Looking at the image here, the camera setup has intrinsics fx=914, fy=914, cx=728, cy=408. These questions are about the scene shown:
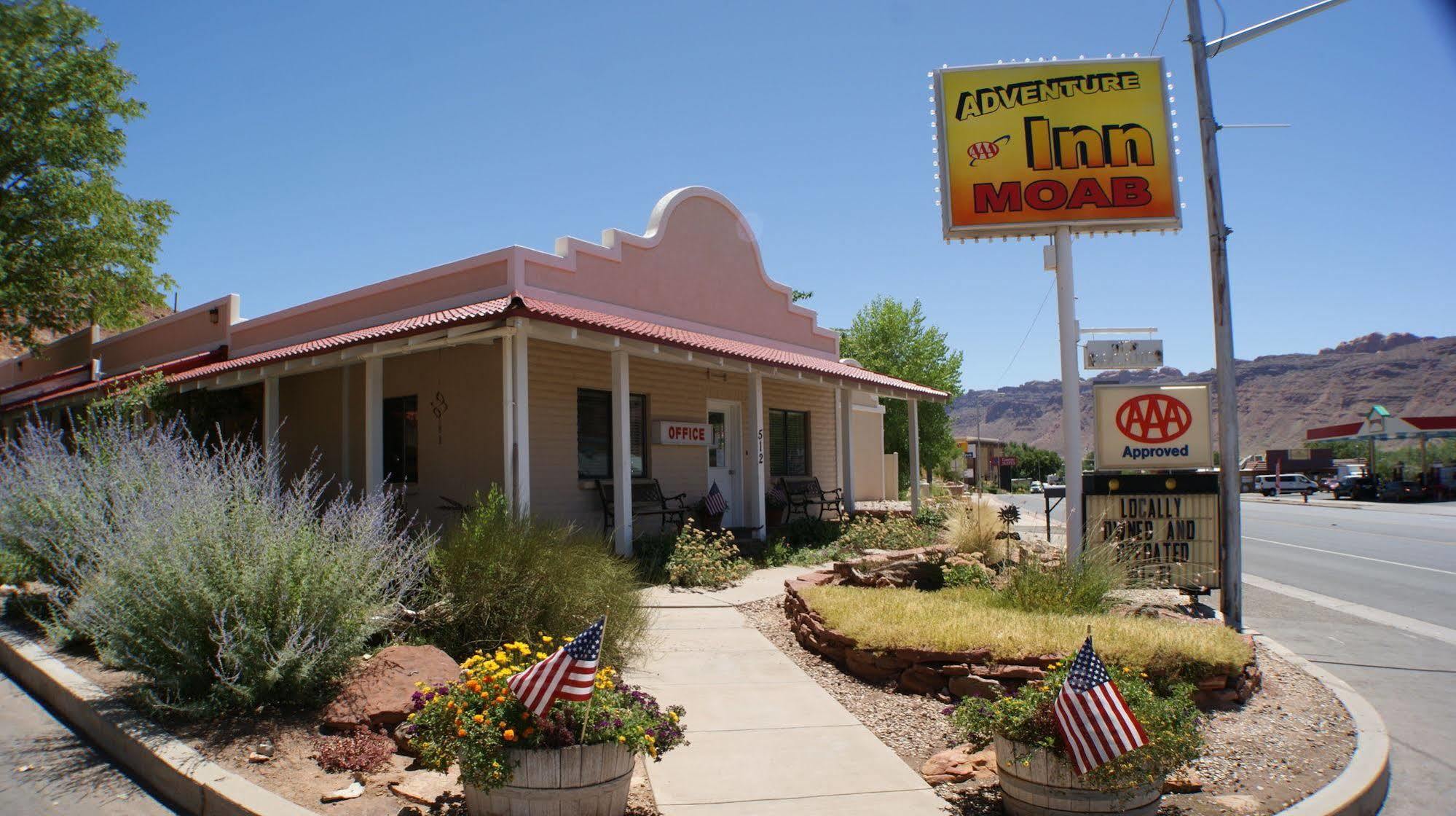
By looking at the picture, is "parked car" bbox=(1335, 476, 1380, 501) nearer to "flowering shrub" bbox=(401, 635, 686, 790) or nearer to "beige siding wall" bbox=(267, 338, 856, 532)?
"beige siding wall" bbox=(267, 338, 856, 532)

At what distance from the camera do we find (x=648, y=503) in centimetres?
1359

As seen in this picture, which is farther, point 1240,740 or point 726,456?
point 726,456

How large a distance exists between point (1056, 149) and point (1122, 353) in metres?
2.63

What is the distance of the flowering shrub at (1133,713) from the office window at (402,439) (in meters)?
10.4

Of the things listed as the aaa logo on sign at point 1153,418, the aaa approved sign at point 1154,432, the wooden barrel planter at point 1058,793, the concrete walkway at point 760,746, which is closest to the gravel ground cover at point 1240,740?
the concrete walkway at point 760,746

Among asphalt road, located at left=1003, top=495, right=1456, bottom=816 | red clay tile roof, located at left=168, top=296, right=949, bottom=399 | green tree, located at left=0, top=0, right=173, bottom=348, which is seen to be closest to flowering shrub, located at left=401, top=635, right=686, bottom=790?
asphalt road, located at left=1003, top=495, right=1456, bottom=816

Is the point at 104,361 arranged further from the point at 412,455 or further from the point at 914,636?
the point at 914,636

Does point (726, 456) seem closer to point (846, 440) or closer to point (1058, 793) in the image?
point (846, 440)

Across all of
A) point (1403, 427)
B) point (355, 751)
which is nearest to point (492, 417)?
point (355, 751)

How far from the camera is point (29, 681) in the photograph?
6848mm

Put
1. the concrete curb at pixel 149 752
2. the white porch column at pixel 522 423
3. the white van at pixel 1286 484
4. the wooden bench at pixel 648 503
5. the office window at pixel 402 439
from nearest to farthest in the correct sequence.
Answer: the concrete curb at pixel 149 752 → the white porch column at pixel 522 423 → the wooden bench at pixel 648 503 → the office window at pixel 402 439 → the white van at pixel 1286 484

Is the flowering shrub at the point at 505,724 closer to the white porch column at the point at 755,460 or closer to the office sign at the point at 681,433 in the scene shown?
the office sign at the point at 681,433

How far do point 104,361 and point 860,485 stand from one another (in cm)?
1878

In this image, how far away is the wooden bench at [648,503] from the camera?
12781mm
